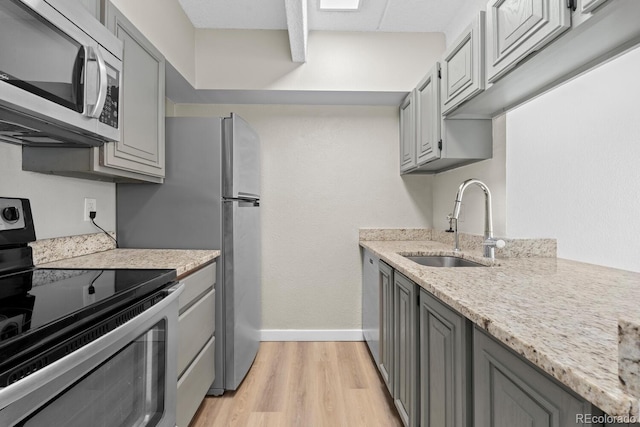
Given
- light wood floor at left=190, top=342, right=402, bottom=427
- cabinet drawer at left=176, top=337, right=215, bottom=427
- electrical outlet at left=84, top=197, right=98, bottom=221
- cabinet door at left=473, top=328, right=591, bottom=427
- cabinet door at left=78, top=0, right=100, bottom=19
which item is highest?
cabinet door at left=78, top=0, right=100, bottom=19

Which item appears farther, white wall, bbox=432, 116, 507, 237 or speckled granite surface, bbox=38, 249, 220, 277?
white wall, bbox=432, 116, 507, 237

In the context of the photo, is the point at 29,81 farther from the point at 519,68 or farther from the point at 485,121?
the point at 485,121

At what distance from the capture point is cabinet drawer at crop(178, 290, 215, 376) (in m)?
1.55

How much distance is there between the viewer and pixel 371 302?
8.38 ft

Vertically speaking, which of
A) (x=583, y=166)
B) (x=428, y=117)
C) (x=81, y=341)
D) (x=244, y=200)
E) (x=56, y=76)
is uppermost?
(x=428, y=117)

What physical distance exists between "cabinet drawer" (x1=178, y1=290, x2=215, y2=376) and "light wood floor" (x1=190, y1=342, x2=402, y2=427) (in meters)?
0.45

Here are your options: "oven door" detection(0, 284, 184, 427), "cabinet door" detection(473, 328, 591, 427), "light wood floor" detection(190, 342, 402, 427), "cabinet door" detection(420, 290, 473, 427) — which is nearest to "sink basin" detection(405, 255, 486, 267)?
"cabinet door" detection(420, 290, 473, 427)

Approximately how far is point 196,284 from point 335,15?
7.21 ft

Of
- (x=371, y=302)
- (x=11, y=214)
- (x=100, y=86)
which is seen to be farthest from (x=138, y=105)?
(x=371, y=302)

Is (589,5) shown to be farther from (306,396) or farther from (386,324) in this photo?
(306,396)

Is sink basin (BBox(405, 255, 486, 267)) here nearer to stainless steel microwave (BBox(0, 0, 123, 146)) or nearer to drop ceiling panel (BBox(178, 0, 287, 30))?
stainless steel microwave (BBox(0, 0, 123, 146))

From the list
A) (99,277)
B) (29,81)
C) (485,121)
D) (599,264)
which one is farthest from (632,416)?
(485,121)

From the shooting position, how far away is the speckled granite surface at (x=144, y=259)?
4.94ft

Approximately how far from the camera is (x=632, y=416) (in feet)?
1.42
